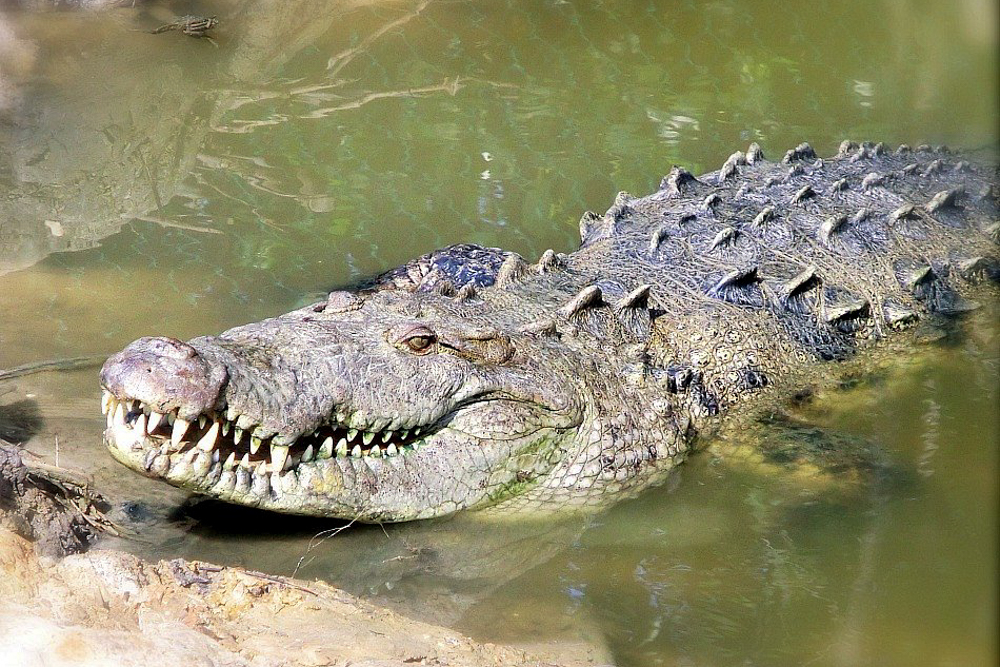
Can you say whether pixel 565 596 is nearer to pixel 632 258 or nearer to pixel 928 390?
pixel 632 258

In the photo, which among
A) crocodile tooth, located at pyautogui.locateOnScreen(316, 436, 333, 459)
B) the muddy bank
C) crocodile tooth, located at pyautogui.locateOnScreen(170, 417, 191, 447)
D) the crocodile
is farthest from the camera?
crocodile tooth, located at pyautogui.locateOnScreen(316, 436, 333, 459)

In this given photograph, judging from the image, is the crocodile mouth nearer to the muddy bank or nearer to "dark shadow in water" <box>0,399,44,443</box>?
the muddy bank

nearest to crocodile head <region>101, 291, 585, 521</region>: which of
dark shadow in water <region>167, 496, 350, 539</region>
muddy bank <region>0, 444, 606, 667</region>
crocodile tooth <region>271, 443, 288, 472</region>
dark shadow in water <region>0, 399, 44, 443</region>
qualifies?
crocodile tooth <region>271, 443, 288, 472</region>

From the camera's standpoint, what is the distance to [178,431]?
312 cm

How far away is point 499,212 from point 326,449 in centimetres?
339

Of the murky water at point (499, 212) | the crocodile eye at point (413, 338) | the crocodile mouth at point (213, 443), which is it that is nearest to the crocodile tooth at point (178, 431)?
the crocodile mouth at point (213, 443)

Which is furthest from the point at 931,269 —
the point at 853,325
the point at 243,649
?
the point at 243,649

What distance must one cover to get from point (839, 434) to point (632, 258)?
139cm

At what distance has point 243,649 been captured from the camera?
2646mm

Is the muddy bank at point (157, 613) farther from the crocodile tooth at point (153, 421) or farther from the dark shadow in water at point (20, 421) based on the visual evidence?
the dark shadow in water at point (20, 421)

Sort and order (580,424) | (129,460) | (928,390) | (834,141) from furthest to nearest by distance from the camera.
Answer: (834,141) → (928,390) → (580,424) → (129,460)

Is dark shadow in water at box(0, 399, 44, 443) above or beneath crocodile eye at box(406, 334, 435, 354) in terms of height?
beneath

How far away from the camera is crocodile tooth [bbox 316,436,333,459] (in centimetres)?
349

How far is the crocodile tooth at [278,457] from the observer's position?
3.34 meters
